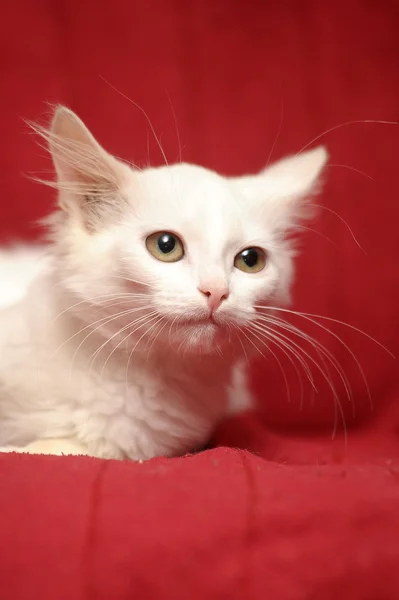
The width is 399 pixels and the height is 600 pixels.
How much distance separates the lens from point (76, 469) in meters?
0.75

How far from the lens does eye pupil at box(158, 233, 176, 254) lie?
0.91m

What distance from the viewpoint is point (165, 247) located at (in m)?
0.91

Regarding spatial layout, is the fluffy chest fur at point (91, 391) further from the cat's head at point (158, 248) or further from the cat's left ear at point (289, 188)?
the cat's left ear at point (289, 188)

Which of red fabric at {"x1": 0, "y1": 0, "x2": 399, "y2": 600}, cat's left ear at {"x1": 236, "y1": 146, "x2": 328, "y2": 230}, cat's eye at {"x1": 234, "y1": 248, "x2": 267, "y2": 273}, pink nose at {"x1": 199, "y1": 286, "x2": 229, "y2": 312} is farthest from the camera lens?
red fabric at {"x1": 0, "y1": 0, "x2": 399, "y2": 600}

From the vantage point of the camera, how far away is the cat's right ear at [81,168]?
0.92m

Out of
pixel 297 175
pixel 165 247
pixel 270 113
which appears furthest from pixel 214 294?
pixel 270 113

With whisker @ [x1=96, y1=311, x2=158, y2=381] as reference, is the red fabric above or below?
above

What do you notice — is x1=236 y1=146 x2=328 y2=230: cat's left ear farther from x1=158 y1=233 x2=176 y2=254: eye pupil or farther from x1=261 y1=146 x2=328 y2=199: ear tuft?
x1=158 y1=233 x2=176 y2=254: eye pupil

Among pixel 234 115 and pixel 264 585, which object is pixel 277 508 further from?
pixel 234 115

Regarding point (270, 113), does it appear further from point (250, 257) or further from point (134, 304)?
point (134, 304)

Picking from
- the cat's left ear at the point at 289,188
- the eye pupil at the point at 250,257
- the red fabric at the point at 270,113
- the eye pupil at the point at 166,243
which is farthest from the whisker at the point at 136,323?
the red fabric at the point at 270,113

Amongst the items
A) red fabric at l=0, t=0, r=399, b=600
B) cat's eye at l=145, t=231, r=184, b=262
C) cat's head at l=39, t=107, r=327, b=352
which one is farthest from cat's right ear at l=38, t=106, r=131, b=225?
red fabric at l=0, t=0, r=399, b=600

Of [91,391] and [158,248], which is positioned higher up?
[158,248]

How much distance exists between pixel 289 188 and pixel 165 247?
0.35m
